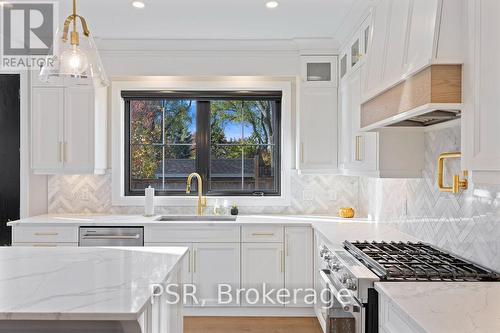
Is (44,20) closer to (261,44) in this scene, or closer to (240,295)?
(261,44)

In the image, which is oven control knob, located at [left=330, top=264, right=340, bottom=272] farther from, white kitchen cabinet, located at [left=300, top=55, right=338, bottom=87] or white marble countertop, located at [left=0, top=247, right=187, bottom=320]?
white kitchen cabinet, located at [left=300, top=55, right=338, bottom=87]

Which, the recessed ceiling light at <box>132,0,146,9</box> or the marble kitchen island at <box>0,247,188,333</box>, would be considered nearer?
the marble kitchen island at <box>0,247,188,333</box>

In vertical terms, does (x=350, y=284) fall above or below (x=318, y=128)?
below

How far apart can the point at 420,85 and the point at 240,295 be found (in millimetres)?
2658

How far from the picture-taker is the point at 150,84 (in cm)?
421

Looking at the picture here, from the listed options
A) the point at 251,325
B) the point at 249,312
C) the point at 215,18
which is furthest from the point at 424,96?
the point at 249,312

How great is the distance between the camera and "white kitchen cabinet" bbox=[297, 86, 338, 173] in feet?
12.9

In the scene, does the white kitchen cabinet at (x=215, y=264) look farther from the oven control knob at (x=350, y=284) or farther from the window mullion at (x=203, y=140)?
the oven control knob at (x=350, y=284)

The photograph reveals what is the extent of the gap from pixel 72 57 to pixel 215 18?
174cm

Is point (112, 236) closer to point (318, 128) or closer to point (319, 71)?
point (318, 128)

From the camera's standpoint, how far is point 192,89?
4219 mm

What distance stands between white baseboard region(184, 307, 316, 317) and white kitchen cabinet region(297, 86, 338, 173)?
1.33 m

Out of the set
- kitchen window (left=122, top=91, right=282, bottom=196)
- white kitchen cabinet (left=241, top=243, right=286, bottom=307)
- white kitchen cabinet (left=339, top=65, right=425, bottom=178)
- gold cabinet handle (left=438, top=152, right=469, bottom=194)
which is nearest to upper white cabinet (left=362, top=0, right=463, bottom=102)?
white kitchen cabinet (left=339, top=65, right=425, bottom=178)

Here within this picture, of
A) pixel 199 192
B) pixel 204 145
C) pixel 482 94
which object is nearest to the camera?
pixel 482 94
